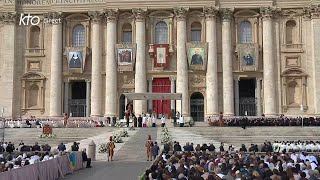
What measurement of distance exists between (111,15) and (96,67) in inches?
229

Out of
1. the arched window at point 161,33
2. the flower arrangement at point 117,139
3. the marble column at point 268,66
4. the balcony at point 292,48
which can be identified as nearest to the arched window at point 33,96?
the arched window at point 161,33

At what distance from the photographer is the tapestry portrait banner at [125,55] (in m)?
54.7

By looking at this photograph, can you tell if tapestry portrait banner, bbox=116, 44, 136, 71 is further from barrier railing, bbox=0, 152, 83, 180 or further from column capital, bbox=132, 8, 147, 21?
barrier railing, bbox=0, 152, 83, 180

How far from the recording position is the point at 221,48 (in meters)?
55.2

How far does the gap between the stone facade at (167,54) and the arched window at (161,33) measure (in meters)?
0.11

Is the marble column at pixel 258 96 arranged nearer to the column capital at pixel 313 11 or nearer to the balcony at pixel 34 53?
the column capital at pixel 313 11

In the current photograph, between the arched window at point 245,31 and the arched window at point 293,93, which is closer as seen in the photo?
the arched window at point 293,93

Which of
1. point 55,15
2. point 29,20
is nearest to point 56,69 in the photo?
point 55,15

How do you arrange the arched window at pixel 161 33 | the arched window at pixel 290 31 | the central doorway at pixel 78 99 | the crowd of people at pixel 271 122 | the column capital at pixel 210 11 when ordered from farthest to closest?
the central doorway at pixel 78 99, the arched window at pixel 161 33, the arched window at pixel 290 31, the column capital at pixel 210 11, the crowd of people at pixel 271 122

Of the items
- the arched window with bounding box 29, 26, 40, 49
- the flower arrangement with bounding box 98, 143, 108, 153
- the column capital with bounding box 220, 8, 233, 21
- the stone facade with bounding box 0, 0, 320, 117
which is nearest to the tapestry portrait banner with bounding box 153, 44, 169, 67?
the stone facade with bounding box 0, 0, 320, 117

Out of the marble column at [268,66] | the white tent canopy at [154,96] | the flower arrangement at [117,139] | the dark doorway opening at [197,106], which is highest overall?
the marble column at [268,66]

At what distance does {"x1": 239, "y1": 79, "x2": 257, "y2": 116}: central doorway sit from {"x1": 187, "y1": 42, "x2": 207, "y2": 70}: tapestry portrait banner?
17.4ft

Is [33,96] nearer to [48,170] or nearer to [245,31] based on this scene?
[245,31]

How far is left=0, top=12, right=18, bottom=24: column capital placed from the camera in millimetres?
55969
